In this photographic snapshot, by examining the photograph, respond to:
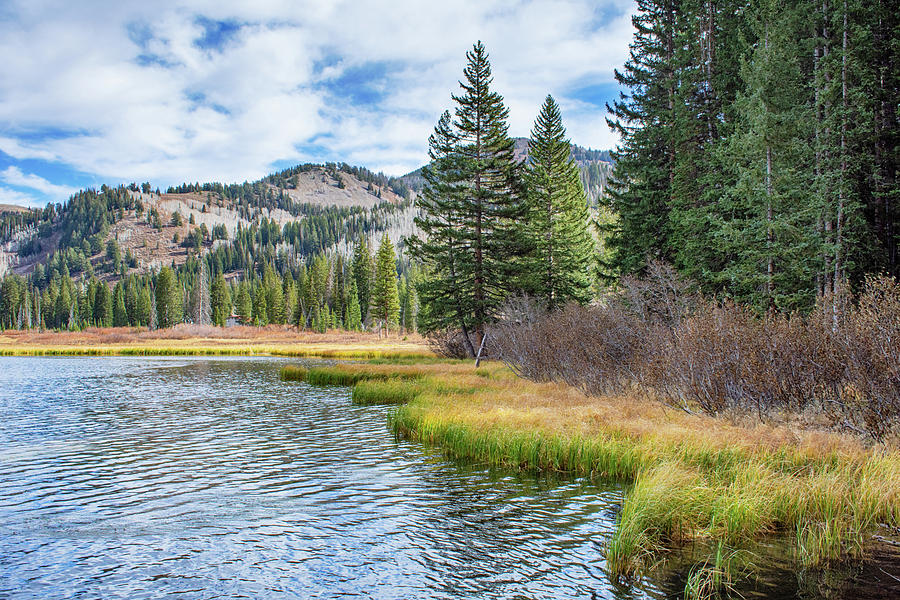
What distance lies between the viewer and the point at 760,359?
12586 millimetres

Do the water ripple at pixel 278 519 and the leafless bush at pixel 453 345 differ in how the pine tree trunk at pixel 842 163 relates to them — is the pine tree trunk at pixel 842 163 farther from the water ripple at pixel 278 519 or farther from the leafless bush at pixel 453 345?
the leafless bush at pixel 453 345

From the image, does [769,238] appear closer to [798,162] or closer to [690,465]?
[798,162]

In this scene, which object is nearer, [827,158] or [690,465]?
[690,465]

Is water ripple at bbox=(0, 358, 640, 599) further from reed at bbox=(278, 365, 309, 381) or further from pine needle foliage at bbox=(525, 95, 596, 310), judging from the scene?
pine needle foliage at bbox=(525, 95, 596, 310)

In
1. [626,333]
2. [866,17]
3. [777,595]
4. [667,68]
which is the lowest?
[777,595]

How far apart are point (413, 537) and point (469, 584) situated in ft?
5.40

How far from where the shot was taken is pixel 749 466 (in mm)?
8867

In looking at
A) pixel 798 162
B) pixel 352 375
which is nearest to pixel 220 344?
pixel 352 375

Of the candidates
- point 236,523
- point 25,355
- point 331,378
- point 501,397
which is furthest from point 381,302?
point 236,523

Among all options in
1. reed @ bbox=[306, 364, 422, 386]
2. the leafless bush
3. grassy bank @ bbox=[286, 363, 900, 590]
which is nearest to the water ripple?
grassy bank @ bbox=[286, 363, 900, 590]

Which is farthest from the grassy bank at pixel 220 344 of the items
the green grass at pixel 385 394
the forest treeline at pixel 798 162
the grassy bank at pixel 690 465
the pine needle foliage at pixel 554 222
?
the grassy bank at pixel 690 465

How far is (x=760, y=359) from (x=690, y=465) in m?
4.04

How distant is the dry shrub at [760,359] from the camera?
10232 millimetres

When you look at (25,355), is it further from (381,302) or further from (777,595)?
(777,595)
